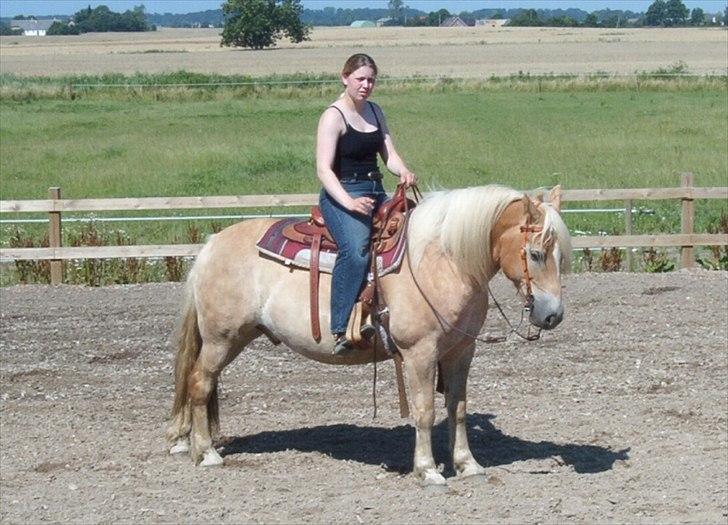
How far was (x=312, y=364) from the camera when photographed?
9.66 m

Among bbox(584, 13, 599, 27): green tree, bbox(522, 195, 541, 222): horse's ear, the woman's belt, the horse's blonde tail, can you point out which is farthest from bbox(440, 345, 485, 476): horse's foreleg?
bbox(584, 13, 599, 27): green tree

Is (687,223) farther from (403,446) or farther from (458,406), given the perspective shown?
(458,406)

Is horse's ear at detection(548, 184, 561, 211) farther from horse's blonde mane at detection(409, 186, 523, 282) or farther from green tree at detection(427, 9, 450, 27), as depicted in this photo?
green tree at detection(427, 9, 450, 27)

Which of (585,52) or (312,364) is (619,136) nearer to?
(312,364)

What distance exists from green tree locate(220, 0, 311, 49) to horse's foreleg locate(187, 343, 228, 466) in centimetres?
8387

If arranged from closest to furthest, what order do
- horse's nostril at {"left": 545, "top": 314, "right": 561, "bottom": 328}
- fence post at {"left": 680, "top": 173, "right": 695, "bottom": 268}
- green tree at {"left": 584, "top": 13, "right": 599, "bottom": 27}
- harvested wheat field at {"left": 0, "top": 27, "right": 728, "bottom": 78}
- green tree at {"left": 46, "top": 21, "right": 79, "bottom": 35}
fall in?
horse's nostril at {"left": 545, "top": 314, "right": 561, "bottom": 328}
fence post at {"left": 680, "top": 173, "right": 695, "bottom": 268}
harvested wheat field at {"left": 0, "top": 27, "right": 728, "bottom": 78}
green tree at {"left": 584, "top": 13, "right": 599, "bottom": 27}
green tree at {"left": 46, "top": 21, "right": 79, "bottom": 35}

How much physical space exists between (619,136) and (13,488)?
27.0m

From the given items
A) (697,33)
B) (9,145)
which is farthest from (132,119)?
(697,33)

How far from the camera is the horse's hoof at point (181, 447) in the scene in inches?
293

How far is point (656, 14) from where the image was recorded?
493 feet

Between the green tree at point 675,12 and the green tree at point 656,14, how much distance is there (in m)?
0.56

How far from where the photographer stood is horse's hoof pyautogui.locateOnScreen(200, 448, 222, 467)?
23.8 ft

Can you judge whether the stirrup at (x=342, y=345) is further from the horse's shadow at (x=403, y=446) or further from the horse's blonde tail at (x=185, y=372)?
the horse's blonde tail at (x=185, y=372)

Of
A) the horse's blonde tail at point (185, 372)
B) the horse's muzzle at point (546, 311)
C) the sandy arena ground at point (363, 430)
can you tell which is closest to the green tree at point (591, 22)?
the sandy arena ground at point (363, 430)
